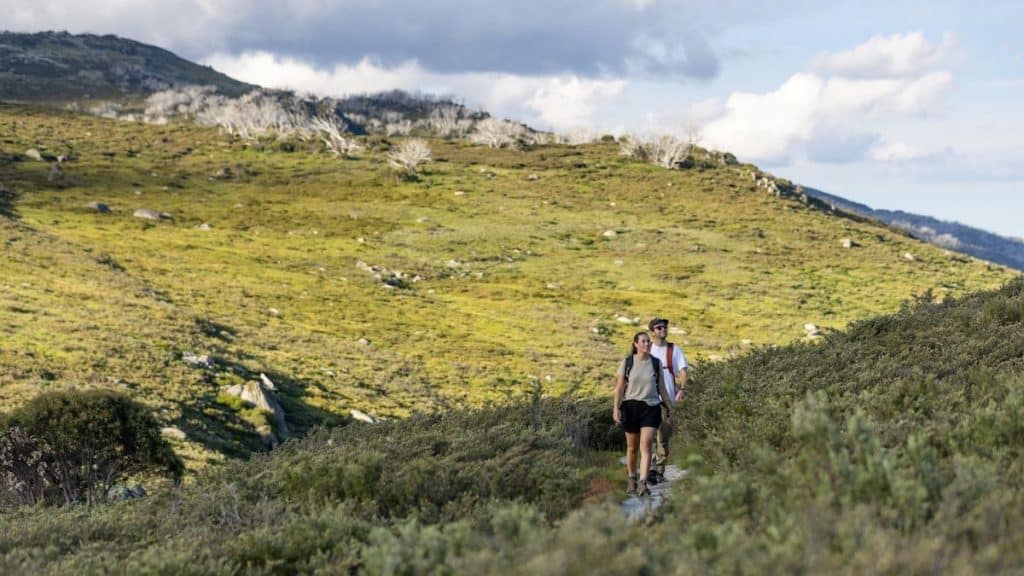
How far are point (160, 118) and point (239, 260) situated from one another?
417ft

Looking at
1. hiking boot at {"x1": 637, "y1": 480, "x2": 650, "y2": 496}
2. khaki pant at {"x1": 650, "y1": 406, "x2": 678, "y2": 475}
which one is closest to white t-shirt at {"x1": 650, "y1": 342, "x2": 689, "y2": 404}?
khaki pant at {"x1": 650, "y1": 406, "x2": 678, "y2": 475}

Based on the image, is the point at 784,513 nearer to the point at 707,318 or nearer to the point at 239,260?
the point at 707,318

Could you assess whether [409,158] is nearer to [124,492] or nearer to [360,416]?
[360,416]

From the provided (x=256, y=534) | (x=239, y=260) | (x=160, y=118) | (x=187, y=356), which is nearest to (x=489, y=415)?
(x=256, y=534)

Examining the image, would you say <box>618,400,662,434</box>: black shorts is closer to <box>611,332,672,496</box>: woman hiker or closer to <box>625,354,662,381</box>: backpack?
<box>611,332,672,496</box>: woman hiker

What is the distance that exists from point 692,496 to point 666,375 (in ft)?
18.3

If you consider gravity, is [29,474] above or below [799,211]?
below

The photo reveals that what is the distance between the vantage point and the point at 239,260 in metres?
49.6

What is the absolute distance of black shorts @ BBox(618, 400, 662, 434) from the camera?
9406mm

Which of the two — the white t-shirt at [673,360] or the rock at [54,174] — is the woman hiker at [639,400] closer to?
the white t-shirt at [673,360]

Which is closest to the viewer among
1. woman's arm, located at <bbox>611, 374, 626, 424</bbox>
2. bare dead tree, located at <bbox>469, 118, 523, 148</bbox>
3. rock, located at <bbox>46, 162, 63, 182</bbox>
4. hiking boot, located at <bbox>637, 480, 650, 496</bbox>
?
hiking boot, located at <bbox>637, 480, 650, 496</bbox>

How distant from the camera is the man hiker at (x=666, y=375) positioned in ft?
34.9

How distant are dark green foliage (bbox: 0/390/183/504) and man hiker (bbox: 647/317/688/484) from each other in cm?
912

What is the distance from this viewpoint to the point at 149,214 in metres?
60.0
